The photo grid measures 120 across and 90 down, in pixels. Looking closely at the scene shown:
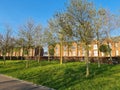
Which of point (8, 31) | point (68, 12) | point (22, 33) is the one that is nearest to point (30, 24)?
point (22, 33)

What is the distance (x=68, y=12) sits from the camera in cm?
1789

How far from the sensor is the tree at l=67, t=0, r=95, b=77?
686 inches

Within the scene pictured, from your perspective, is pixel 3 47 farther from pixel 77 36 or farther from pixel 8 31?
pixel 77 36

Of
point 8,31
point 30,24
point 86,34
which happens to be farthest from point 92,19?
point 8,31

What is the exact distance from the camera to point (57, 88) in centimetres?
1346

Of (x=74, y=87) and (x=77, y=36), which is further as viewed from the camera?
(x=77, y=36)

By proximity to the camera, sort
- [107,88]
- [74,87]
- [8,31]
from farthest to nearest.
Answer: [8,31] → [74,87] → [107,88]

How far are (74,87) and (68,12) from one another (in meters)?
7.13

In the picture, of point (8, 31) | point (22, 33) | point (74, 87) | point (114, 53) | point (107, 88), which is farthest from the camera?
point (114, 53)

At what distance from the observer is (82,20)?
57.7 feet

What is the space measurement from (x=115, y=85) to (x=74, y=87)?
2.54 meters

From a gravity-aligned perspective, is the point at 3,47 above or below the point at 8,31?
below

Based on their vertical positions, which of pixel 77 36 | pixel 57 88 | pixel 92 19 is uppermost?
pixel 92 19

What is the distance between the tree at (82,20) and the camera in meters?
17.4
